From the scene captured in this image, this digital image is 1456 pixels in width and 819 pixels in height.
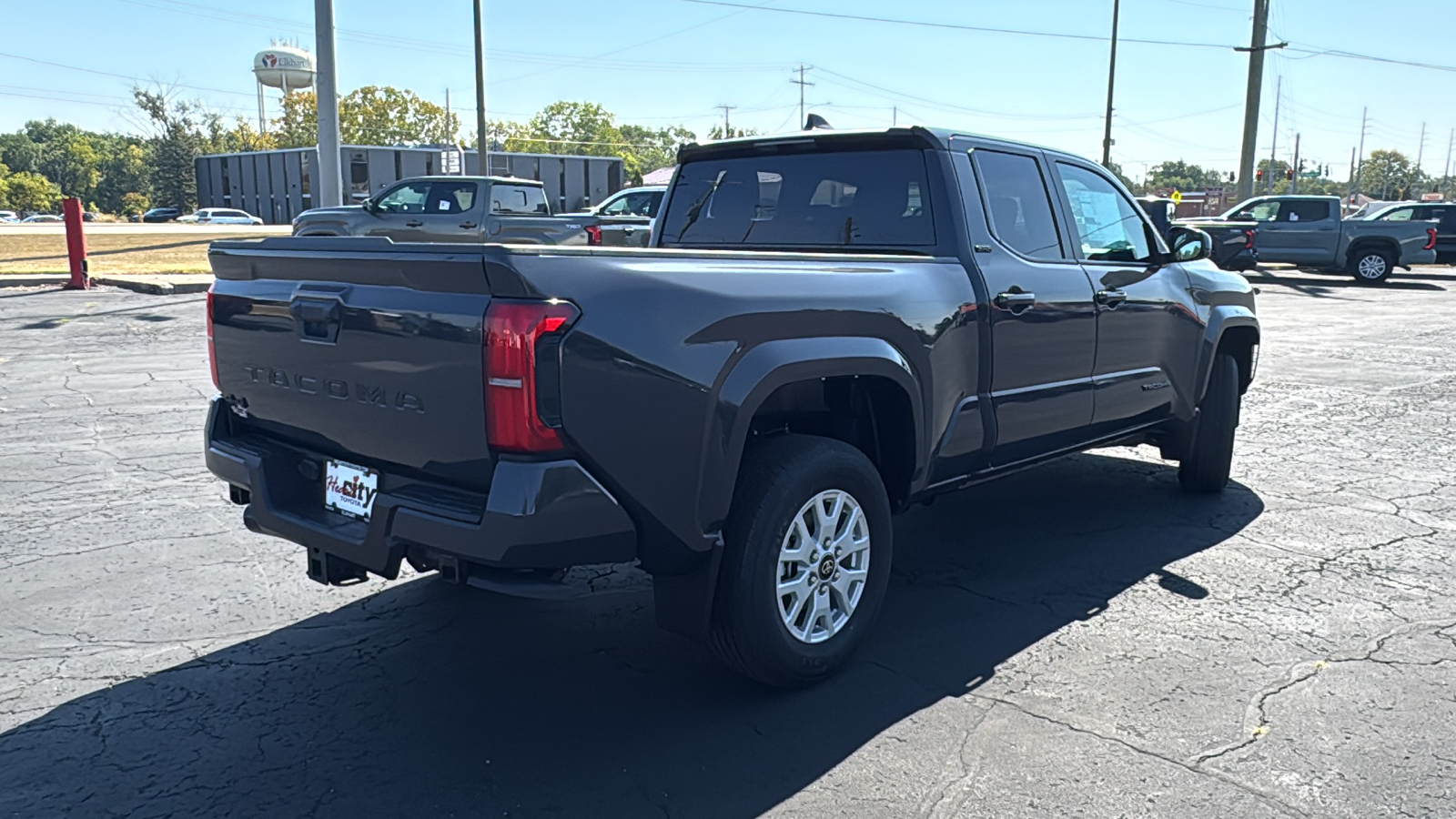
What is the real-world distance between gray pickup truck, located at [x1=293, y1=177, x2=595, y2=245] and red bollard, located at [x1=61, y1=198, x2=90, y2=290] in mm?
3408

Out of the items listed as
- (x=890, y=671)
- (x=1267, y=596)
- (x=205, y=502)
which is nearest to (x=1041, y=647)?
(x=890, y=671)

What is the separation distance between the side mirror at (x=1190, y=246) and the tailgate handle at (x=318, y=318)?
14.0 ft

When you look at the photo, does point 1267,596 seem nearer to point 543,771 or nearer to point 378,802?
point 543,771

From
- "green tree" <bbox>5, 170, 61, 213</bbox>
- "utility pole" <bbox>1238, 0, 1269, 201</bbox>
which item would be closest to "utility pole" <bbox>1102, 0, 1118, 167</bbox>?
"utility pole" <bbox>1238, 0, 1269, 201</bbox>

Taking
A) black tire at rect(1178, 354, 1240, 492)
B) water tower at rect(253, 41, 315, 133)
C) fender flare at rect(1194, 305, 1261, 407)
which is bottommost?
black tire at rect(1178, 354, 1240, 492)

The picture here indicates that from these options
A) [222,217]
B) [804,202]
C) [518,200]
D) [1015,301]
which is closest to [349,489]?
[804,202]

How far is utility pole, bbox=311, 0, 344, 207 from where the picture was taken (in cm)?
1789

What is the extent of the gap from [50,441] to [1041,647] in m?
6.26

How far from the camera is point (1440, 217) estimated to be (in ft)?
87.0

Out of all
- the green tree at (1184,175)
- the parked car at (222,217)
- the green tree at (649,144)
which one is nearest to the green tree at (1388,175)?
the green tree at (1184,175)

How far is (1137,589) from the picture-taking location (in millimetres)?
4664

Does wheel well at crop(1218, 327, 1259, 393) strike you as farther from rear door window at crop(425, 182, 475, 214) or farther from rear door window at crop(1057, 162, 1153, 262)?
rear door window at crop(425, 182, 475, 214)

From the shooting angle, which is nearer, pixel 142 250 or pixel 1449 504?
pixel 1449 504

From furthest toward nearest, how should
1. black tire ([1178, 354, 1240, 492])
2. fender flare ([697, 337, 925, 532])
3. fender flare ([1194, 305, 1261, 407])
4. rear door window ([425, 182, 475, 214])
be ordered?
1. rear door window ([425, 182, 475, 214])
2. black tire ([1178, 354, 1240, 492])
3. fender flare ([1194, 305, 1261, 407])
4. fender flare ([697, 337, 925, 532])
